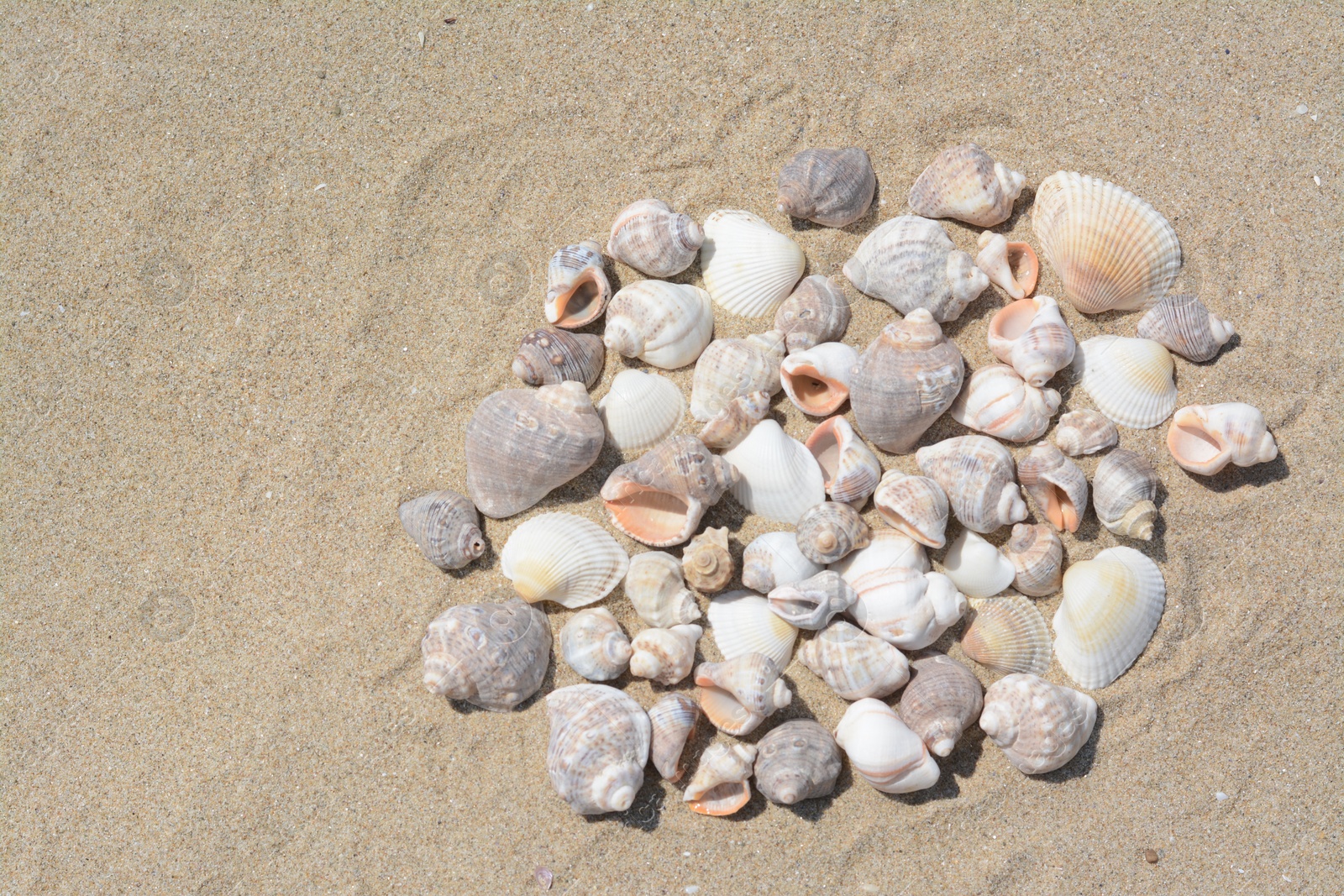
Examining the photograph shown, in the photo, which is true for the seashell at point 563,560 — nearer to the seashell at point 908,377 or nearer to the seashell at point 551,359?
the seashell at point 551,359

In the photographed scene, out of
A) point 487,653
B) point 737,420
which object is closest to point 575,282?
point 737,420

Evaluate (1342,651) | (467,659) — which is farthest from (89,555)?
(1342,651)

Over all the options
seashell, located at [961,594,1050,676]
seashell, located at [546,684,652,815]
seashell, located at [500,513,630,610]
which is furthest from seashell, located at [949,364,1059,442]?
seashell, located at [546,684,652,815]

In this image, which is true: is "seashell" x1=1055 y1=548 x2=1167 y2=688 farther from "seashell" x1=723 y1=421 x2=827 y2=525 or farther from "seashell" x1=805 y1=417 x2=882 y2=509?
"seashell" x1=723 y1=421 x2=827 y2=525

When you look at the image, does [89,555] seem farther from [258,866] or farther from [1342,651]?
[1342,651]

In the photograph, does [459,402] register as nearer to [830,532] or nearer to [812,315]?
[812,315]

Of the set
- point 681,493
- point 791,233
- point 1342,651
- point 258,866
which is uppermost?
point 791,233
